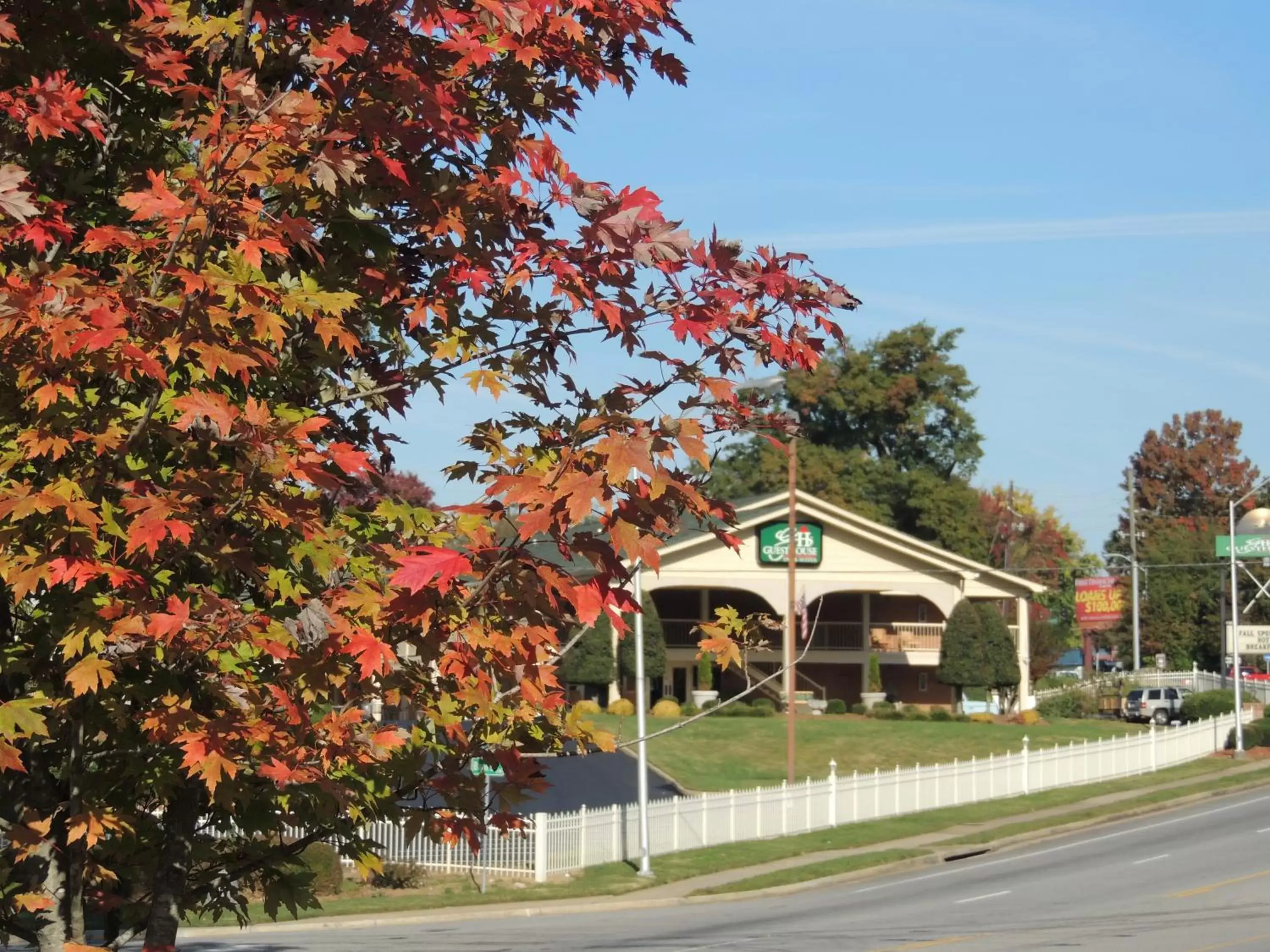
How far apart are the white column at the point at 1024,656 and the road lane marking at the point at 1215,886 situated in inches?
1335

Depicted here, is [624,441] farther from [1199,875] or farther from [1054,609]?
[1054,609]

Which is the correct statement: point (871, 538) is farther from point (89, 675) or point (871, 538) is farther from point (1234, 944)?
point (89, 675)

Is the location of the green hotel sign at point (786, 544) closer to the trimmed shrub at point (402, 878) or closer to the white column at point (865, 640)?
the white column at point (865, 640)

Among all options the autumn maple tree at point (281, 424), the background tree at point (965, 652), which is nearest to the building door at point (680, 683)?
the background tree at point (965, 652)

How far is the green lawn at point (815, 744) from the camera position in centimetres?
4184

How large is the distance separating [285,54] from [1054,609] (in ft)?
395

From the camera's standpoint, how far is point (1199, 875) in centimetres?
2475

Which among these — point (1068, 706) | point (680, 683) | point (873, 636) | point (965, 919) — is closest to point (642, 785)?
point (965, 919)

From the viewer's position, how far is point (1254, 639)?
55.8 meters

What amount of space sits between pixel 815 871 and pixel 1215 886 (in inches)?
288

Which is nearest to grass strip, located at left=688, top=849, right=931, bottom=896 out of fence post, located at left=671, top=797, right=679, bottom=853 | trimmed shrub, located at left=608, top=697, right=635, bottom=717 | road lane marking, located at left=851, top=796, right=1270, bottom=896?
road lane marking, located at left=851, top=796, right=1270, bottom=896

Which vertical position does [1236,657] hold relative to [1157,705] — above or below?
above

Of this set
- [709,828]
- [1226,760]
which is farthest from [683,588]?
[709,828]

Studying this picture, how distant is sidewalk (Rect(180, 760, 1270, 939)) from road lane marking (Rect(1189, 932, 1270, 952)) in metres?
9.46
